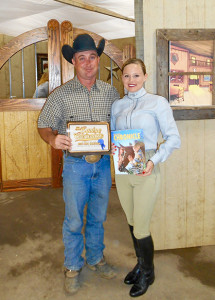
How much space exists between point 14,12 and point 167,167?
163 inches

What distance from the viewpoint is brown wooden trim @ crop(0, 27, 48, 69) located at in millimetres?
3875

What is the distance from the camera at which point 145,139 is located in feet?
6.11

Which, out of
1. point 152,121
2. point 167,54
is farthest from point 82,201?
point 167,54

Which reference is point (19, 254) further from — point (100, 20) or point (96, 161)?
point (100, 20)

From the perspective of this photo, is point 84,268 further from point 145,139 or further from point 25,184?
point 25,184

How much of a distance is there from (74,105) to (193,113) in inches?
37.4

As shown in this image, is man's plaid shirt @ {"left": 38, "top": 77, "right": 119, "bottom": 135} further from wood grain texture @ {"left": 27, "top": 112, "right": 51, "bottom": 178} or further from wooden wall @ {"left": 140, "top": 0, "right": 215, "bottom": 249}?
wood grain texture @ {"left": 27, "top": 112, "right": 51, "bottom": 178}

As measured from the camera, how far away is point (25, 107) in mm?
4125

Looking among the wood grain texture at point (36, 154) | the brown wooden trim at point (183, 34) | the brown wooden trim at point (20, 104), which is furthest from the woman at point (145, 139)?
the wood grain texture at point (36, 154)

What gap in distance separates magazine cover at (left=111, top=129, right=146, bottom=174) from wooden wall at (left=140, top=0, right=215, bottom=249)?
2.32 feet

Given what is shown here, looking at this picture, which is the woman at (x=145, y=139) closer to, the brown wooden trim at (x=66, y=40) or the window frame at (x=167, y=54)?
the window frame at (x=167, y=54)

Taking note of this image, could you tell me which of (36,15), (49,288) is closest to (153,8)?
(49,288)

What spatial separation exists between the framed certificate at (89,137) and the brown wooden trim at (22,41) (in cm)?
253

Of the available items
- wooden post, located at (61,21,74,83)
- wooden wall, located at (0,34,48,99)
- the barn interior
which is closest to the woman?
the barn interior
